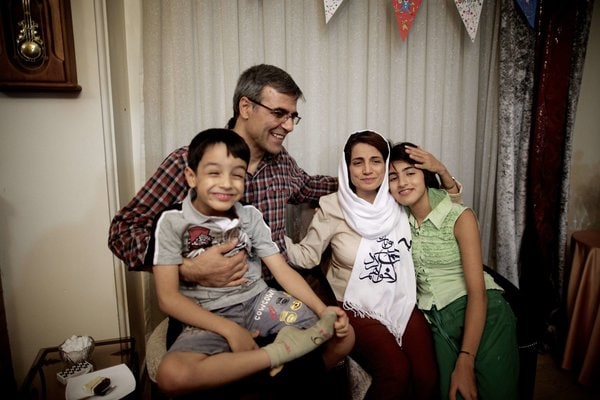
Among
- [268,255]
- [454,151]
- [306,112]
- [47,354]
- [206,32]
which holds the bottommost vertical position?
[47,354]

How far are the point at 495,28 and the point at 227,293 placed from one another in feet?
7.33

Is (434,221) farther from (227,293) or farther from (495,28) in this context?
(495,28)

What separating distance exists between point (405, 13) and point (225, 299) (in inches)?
68.1

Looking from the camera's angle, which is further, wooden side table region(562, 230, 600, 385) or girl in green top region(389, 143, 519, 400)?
wooden side table region(562, 230, 600, 385)

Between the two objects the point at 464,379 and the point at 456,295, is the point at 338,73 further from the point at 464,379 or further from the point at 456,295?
the point at 464,379

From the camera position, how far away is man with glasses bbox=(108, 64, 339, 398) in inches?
47.1

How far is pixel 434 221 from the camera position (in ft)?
4.95

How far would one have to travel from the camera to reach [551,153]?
6.96 feet

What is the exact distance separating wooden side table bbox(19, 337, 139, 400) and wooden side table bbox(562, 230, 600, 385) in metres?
2.21

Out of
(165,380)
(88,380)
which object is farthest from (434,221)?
(88,380)

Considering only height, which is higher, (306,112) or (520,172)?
(306,112)

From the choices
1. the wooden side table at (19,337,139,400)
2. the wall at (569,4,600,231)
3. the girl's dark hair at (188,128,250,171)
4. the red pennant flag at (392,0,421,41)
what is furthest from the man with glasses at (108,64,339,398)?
the wall at (569,4,600,231)

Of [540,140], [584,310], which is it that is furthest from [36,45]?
[584,310]

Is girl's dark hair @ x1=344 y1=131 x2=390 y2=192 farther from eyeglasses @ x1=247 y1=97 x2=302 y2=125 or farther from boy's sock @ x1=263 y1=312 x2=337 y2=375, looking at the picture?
boy's sock @ x1=263 y1=312 x2=337 y2=375
